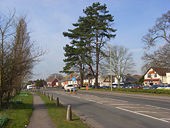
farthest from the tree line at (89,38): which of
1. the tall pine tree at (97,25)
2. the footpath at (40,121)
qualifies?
the footpath at (40,121)

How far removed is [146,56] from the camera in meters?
31.7

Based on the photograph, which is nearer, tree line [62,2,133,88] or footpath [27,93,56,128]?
footpath [27,93,56,128]

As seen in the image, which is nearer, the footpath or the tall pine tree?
the footpath

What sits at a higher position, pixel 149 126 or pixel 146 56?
pixel 146 56

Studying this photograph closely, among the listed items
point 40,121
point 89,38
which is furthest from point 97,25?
point 40,121

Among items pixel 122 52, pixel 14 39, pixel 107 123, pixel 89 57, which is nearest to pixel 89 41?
pixel 89 57

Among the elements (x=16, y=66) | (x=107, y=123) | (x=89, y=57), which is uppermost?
(x=89, y=57)

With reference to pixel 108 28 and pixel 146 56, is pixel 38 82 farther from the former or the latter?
pixel 146 56

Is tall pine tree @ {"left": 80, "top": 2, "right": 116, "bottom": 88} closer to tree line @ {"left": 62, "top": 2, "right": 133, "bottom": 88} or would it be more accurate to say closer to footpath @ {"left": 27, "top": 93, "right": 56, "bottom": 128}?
tree line @ {"left": 62, "top": 2, "right": 133, "bottom": 88}

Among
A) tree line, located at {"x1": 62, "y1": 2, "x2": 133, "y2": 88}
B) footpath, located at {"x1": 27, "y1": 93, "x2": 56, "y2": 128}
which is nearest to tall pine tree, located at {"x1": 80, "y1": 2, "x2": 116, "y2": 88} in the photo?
tree line, located at {"x1": 62, "y1": 2, "x2": 133, "y2": 88}

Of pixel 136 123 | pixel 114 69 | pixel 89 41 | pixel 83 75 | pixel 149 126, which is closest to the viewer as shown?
pixel 149 126

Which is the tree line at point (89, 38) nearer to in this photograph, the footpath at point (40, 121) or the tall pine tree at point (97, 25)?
the tall pine tree at point (97, 25)

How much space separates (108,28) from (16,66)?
36.0 metres

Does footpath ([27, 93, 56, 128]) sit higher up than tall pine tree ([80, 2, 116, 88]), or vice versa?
tall pine tree ([80, 2, 116, 88])
